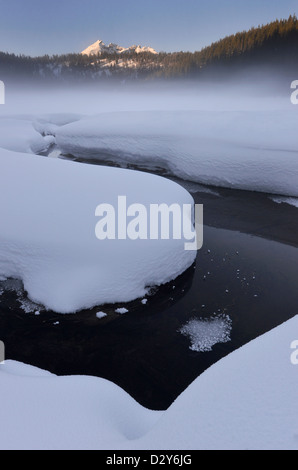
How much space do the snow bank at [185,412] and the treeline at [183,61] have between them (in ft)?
124

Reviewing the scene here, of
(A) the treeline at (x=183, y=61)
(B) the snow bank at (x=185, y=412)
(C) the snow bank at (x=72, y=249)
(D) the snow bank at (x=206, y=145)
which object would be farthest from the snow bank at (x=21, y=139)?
(A) the treeline at (x=183, y=61)

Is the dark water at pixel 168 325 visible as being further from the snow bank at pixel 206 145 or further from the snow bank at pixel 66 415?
the snow bank at pixel 206 145

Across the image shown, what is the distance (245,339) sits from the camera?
4.26m

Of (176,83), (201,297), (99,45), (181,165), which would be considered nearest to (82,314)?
(201,297)

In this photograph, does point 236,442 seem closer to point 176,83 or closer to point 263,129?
point 263,129

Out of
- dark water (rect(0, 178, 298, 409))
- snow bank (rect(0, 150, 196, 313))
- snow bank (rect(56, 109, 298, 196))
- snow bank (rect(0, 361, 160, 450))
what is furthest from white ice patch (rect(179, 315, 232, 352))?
snow bank (rect(56, 109, 298, 196))

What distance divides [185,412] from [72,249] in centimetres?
351

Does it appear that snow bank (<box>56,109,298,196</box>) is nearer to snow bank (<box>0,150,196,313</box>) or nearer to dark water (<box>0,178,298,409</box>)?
dark water (<box>0,178,298,409</box>)

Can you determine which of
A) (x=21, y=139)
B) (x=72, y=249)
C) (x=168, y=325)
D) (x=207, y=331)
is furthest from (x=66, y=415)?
(x=21, y=139)

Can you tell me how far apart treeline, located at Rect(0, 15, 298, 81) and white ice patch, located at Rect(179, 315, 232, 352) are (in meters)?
35.9

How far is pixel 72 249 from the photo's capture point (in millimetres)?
4945

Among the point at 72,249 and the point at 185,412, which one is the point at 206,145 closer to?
the point at 72,249

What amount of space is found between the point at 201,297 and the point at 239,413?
3.39m

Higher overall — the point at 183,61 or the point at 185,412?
the point at 183,61
